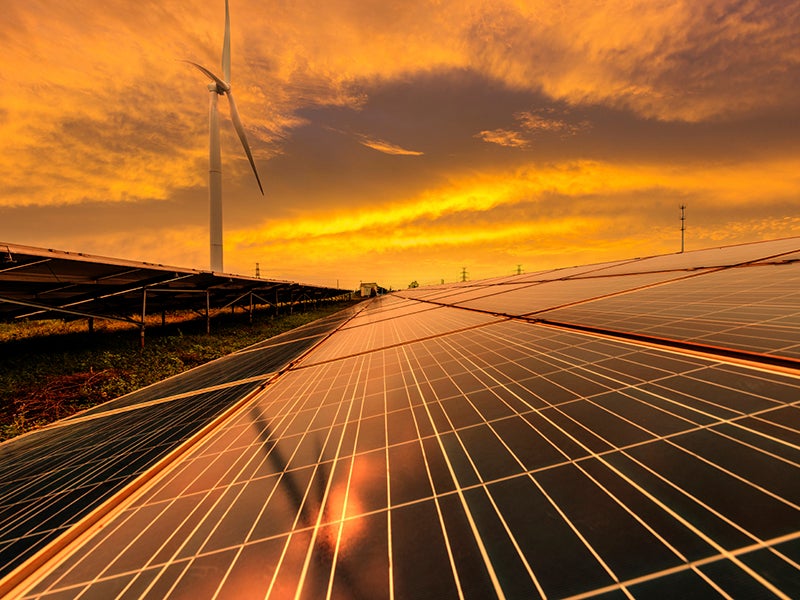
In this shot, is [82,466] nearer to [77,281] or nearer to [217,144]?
[77,281]

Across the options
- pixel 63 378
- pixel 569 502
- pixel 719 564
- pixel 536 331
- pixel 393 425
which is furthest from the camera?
pixel 63 378

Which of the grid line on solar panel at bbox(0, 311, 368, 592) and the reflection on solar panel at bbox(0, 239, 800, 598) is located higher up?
the reflection on solar panel at bbox(0, 239, 800, 598)

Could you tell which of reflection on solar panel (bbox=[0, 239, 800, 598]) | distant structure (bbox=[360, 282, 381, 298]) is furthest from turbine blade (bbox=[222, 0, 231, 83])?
distant structure (bbox=[360, 282, 381, 298])

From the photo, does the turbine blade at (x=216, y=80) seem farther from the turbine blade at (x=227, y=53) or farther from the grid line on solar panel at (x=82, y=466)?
the grid line on solar panel at (x=82, y=466)

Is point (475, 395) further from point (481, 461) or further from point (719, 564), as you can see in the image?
point (719, 564)

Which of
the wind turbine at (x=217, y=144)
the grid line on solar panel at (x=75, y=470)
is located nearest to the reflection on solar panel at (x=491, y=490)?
the grid line on solar panel at (x=75, y=470)

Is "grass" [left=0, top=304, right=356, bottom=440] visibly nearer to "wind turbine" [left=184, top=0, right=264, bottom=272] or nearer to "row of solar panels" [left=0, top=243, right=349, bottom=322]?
"row of solar panels" [left=0, top=243, right=349, bottom=322]

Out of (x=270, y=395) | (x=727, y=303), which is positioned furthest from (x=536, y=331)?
(x=270, y=395)
